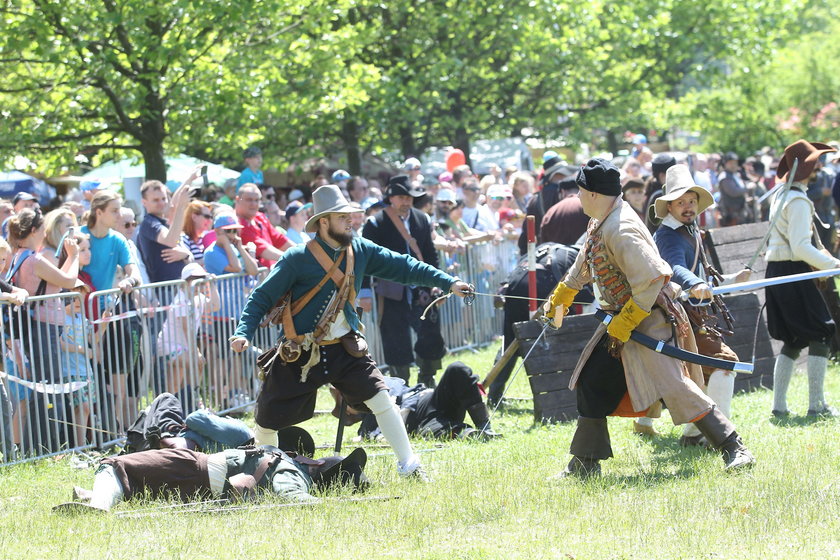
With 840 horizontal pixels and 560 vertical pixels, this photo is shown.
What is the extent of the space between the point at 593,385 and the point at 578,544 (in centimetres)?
161

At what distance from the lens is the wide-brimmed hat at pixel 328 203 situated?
7.12 m

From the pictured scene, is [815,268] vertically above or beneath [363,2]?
beneath

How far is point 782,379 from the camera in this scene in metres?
8.73

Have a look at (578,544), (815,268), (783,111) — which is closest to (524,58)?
(783,111)

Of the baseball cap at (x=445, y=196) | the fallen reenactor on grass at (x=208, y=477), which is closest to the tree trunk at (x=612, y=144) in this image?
the baseball cap at (x=445, y=196)

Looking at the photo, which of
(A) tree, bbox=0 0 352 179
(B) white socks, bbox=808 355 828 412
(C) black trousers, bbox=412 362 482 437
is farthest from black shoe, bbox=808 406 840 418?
(A) tree, bbox=0 0 352 179

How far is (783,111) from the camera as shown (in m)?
32.1

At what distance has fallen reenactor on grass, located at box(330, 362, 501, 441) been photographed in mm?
8531

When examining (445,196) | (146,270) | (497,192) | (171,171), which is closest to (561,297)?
(146,270)

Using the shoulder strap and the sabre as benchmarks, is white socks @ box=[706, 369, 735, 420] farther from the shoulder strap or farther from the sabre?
the shoulder strap

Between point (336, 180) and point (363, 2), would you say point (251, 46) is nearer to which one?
point (336, 180)

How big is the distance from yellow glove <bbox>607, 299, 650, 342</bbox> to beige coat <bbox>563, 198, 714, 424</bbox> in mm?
38

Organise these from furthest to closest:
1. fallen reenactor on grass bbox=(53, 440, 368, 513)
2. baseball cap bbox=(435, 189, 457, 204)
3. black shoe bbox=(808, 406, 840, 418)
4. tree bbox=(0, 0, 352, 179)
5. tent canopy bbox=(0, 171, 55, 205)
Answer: tent canopy bbox=(0, 171, 55, 205), tree bbox=(0, 0, 352, 179), baseball cap bbox=(435, 189, 457, 204), black shoe bbox=(808, 406, 840, 418), fallen reenactor on grass bbox=(53, 440, 368, 513)

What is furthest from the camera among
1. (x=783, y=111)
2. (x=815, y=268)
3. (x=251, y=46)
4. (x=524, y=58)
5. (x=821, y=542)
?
(x=783, y=111)
